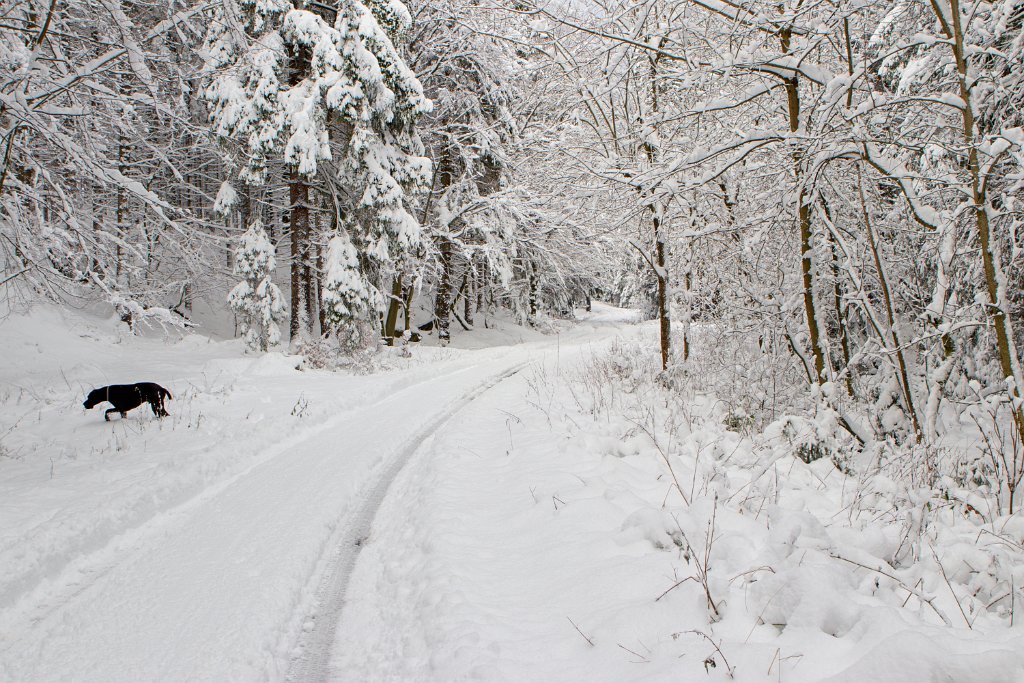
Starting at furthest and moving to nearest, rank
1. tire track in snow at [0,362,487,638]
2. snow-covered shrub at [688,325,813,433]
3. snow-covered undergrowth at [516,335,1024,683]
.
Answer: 1. snow-covered shrub at [688,325,813,433]
2. tire track in snow at [0,362,487,638]
3. snow-covered undergrowth at [516,335,1024,683]

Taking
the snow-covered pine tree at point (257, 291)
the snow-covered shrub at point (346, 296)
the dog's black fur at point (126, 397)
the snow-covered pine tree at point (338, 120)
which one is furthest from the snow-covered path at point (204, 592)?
the snow-covered pine tree at point (257, 291)

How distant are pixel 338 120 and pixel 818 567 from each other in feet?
55.2

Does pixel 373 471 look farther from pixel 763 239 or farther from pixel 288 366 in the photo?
pixel 288 366

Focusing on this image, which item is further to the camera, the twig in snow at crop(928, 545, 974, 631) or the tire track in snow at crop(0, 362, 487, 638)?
the tire track in snow at crop(0, 362, 487, 638)

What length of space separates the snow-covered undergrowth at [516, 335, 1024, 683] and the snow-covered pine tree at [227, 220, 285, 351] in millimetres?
14407

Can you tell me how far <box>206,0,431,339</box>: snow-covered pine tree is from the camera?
559 inches

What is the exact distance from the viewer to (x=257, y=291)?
1617cm

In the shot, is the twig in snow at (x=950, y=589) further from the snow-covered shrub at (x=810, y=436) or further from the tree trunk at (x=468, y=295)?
the tree trunk at (x=468, y=295)

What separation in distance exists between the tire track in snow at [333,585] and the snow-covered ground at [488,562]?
0.7 inches

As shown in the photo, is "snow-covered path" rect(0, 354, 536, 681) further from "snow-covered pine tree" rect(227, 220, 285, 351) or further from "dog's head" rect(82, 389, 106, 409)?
"snow-covered pine tree" rect(227, 220, 285, 351)

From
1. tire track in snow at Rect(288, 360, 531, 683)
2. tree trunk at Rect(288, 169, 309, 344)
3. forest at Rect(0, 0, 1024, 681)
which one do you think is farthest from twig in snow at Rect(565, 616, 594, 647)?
tree trunk at Rect(288, 169, 309, 344)

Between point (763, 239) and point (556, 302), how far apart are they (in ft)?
80.1

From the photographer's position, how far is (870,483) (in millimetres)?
4328

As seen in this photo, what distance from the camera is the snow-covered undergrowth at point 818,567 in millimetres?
2203
